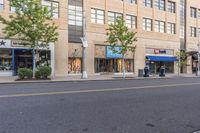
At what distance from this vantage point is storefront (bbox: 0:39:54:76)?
34.2 m

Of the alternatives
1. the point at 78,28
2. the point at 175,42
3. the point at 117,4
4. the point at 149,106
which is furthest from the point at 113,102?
the point at 175,42

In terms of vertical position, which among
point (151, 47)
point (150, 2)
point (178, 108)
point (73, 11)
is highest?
point (150, 2)

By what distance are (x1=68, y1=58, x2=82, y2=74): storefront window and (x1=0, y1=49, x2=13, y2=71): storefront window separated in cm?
778

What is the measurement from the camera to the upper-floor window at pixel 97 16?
42.1 meters

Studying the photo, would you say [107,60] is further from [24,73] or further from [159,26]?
[24,73]

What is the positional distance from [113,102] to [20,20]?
761 inches

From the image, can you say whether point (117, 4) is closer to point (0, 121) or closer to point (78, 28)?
point (78, 28)

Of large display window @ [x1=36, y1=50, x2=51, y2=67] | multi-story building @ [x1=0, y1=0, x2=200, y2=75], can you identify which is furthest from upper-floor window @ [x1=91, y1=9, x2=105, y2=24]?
large display window @ [x1=36, y1=50, x2=51, y2=67]

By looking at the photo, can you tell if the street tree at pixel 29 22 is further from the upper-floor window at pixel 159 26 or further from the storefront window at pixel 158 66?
the upper-floor window at pixel 159 26

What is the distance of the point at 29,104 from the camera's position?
1085cm

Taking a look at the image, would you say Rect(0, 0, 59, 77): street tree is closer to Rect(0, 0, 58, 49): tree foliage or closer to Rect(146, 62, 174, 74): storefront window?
Rect(0, 0, 58, 49): tree foliage

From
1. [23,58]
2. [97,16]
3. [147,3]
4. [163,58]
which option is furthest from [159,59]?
[23,58]

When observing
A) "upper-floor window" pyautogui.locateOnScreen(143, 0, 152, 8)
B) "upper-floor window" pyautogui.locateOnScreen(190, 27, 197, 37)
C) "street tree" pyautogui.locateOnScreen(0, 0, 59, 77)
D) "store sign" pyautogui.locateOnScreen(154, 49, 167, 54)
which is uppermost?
"upper-floor window" pyautogui.locateOnScreen(143, 0, 152, 8)

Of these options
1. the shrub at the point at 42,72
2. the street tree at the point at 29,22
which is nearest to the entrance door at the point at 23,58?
A: the street tree at the point at 29,22
